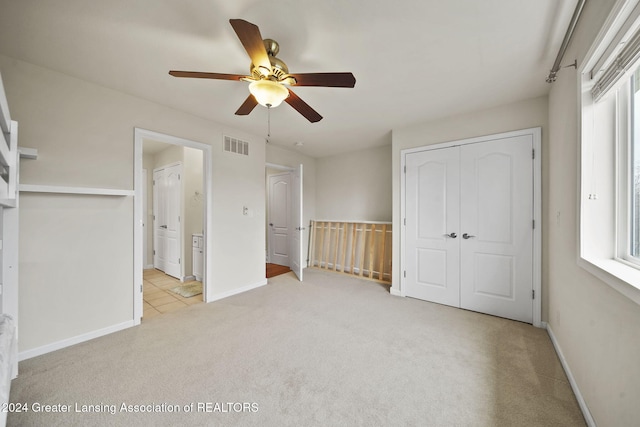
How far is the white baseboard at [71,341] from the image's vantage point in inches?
81.2

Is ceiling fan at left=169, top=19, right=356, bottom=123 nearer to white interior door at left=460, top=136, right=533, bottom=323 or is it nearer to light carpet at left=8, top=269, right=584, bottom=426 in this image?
light carpet at left=8, top=269, right=584, bottom=426

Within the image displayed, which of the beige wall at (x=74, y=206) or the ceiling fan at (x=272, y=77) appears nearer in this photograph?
the ceiling fan at (x=272, y=77)

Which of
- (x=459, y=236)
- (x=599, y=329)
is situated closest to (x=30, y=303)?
(x=599, y=329)

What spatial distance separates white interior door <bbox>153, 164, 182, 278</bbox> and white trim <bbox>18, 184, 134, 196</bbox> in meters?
1.98

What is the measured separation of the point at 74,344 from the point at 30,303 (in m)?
0.52

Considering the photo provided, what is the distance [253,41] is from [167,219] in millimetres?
4417

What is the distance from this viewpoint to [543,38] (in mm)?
1771

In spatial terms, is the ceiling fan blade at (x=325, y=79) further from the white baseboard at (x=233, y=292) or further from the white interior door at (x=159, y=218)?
the white interior door at (x=159, y=218)

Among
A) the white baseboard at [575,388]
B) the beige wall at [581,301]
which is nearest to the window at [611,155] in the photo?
the beige wall at [581,301]

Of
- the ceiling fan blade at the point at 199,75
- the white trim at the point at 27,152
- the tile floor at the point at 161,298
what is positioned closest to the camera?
the ceiling fan blade at the point at 199,75

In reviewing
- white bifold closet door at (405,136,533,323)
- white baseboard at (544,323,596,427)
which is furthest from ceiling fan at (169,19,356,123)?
white baseboard at (544,323,596,427)

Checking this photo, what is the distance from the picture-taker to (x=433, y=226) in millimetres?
3363

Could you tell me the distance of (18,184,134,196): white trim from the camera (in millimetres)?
2040

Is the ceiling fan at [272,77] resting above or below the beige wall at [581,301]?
above
